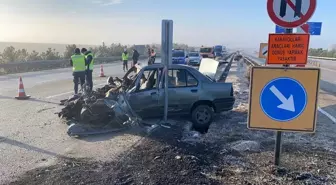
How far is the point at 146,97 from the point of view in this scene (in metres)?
8.00

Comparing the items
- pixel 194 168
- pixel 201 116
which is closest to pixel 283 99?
pixel 194 168

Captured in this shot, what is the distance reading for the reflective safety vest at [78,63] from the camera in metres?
13.0

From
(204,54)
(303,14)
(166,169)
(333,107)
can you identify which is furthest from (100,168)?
(204,54)

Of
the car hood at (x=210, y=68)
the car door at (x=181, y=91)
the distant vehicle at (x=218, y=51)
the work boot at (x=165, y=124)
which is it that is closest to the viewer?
the work boot at (x=165, y=124)

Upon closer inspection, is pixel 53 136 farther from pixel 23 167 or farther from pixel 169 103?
pixel 169 103

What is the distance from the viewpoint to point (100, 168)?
17.1ft

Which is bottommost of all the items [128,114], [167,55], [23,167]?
[23,167]

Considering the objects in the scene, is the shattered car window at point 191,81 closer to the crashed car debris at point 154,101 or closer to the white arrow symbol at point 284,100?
the crashed car debris at point 154,101

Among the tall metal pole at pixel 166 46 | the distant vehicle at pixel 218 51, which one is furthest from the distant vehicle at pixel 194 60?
the tall metal pole at pixel 166 46

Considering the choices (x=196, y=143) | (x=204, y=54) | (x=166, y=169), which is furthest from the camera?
(x=204, y=54)

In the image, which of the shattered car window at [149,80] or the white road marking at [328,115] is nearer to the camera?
the shattered car window at [149,80]

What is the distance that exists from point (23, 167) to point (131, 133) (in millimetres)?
2607

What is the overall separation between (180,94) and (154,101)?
27.6 inches

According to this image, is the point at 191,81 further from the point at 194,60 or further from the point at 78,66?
the point at 194,60
